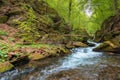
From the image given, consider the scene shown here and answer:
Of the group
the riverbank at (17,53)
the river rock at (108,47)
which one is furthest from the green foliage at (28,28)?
the river rock at (108,47)

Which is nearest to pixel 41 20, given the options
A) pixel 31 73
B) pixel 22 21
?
pixel 22 21

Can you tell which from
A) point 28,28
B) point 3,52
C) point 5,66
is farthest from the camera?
point 28,28

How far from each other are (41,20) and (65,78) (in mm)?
12250

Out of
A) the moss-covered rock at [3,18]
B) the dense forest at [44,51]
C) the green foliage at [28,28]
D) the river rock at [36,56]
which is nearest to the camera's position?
the dense forest at [44,51]

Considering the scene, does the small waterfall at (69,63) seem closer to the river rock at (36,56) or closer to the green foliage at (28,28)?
the river rock at (36,56)

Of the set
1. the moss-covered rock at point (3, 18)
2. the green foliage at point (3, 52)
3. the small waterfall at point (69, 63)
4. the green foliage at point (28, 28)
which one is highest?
the moss-covered rock at point (3, 18)

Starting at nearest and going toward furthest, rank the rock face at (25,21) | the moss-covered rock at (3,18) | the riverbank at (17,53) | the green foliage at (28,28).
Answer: the riverbank at (17,53) → the green foliage at (28,28) → the rock face at (25,21) → the moss-covered rock at (3,18)

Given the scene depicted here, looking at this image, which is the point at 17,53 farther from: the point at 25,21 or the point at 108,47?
the point at 108,47

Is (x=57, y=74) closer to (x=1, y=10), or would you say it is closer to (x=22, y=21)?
(x=22, y=21)

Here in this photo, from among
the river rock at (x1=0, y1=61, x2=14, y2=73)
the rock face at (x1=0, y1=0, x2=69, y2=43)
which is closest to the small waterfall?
the river rock at (x1=0, y1=61, x2=14, y2=73)

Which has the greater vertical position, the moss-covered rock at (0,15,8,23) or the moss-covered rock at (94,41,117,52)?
the moss-covered rock at (0,15,8,23)

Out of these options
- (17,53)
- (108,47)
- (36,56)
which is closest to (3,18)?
(36,56)

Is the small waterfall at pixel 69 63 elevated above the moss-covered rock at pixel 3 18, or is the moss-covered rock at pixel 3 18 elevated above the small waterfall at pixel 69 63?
the moss-covered rock at pixel 3 18

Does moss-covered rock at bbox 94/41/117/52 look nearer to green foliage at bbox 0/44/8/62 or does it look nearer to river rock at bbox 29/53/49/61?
river rock at bbox 29/53/49/61
